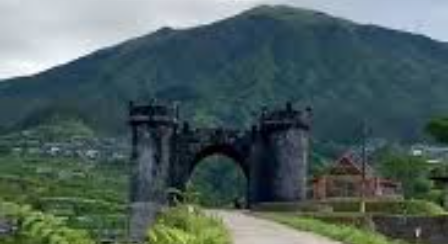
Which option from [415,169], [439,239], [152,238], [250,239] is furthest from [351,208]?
[415,169]

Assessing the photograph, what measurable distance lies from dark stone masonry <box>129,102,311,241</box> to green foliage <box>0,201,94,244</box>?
223ft

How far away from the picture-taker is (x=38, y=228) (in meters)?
6.45

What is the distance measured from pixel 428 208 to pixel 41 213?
47.8m

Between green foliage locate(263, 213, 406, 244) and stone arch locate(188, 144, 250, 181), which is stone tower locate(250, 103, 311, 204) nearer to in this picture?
stone arch locate(188, 144, 250, 181)

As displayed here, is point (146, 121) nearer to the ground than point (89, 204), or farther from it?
farther from it

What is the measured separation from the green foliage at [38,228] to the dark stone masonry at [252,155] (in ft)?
223

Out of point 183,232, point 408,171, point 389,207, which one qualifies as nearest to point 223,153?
point 389,207

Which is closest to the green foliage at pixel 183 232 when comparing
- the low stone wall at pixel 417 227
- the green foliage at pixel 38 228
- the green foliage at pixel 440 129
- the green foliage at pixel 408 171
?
the green foliage at pixel 38 228

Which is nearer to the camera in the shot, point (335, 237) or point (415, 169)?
point (335, 237)

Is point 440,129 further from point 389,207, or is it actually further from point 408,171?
point 389,207

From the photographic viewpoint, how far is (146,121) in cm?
7775

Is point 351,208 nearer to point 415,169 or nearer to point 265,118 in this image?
point 265,118

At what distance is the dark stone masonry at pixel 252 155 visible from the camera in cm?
7662

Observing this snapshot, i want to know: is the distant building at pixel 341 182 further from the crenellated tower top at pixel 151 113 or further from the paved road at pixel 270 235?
the paved road at pixel 270 235
